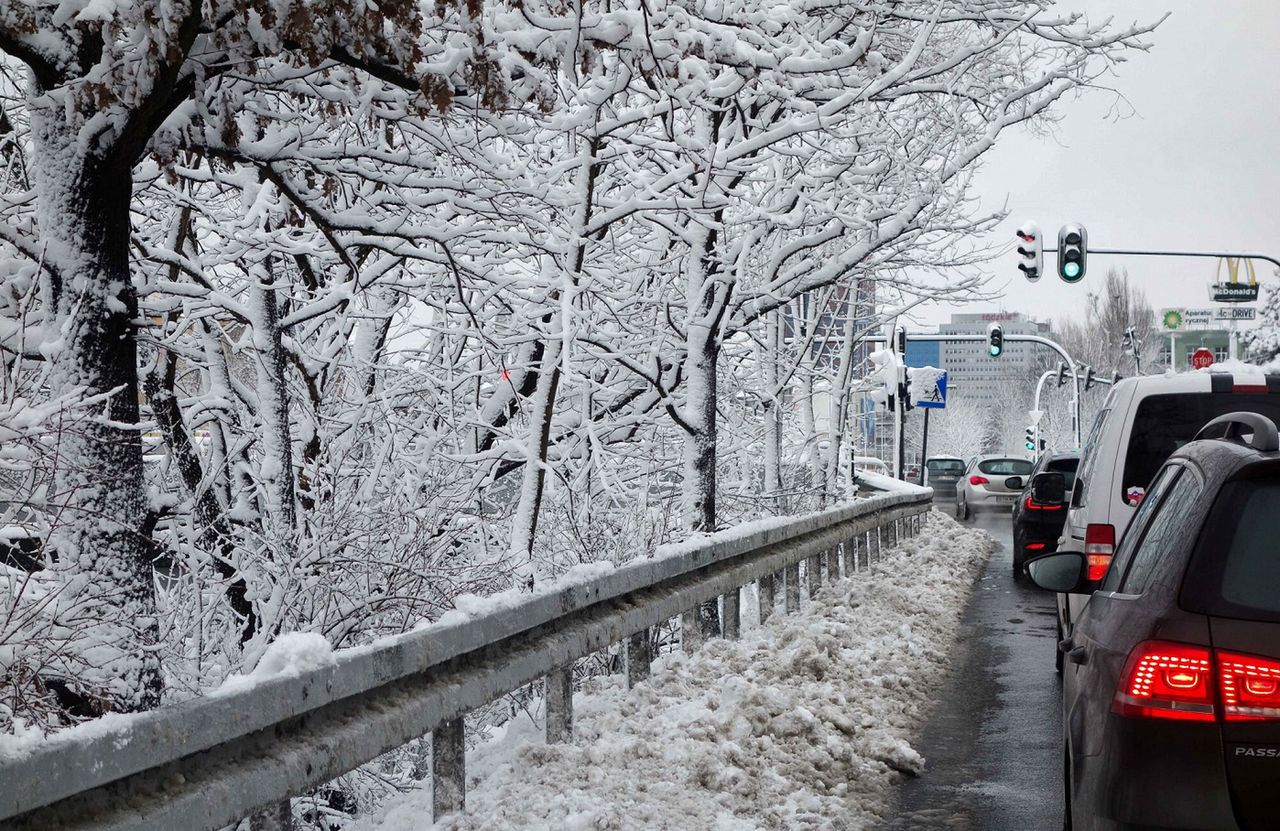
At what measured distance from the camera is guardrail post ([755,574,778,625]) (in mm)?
11953

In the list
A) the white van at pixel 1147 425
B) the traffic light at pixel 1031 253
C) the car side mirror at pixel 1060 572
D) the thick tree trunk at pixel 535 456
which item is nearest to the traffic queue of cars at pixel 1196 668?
the car side mirror at pixel 1060 572

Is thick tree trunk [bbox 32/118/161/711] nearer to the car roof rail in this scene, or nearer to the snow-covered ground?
the snow-covered ground

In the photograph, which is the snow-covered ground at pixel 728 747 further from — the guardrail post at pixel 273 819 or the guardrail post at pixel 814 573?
the guardrail post at pixel 814 573

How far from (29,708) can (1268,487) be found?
3.52 meters

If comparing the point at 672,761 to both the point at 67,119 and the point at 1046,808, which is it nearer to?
the point at 1046,808

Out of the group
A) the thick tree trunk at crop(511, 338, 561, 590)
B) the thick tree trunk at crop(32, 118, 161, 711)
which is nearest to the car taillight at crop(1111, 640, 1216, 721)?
the thick tree trunk at crop(32, 118, 161, 711)

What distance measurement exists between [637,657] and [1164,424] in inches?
138

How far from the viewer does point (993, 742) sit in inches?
349

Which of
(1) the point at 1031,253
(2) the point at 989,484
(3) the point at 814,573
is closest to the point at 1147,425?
(3) the point at 814,573

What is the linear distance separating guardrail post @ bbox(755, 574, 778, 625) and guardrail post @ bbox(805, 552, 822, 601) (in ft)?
6.79

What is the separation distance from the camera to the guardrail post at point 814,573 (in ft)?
46.9

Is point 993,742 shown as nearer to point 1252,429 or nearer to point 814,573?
point 1252,429

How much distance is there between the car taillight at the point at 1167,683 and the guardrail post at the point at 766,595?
27.0 feet

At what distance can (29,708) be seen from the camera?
4359mm
